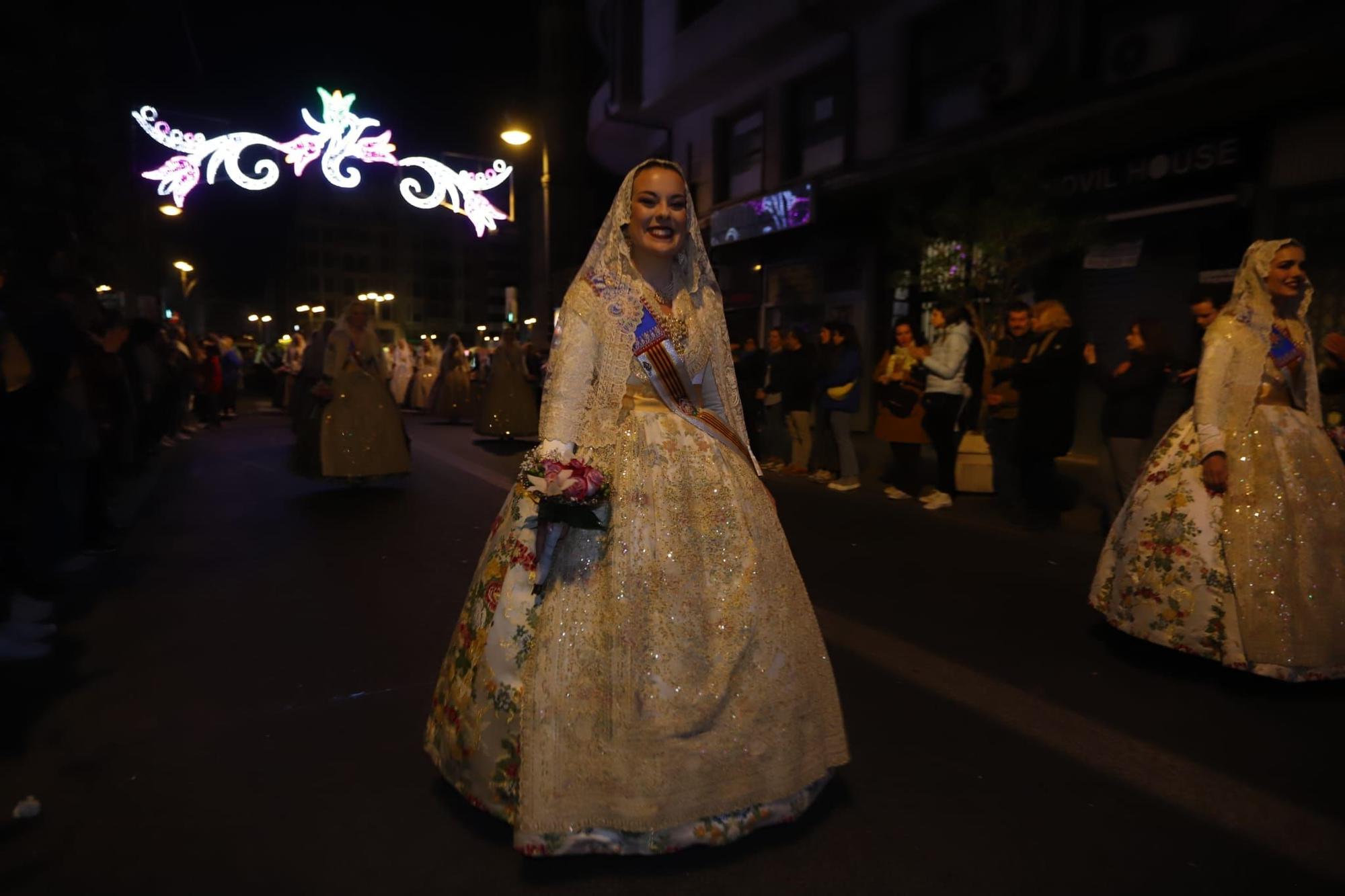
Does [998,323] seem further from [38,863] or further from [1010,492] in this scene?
[38,863]

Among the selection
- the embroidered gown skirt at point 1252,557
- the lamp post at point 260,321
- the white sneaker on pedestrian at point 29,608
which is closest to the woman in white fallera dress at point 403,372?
the white sneaker on pedestrian at point 29,608

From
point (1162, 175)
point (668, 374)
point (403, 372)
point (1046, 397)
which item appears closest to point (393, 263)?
point (403, 372)

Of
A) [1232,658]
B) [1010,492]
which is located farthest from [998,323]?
[1232,658]

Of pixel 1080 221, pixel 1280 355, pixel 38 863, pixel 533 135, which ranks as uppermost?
pixel 533 135

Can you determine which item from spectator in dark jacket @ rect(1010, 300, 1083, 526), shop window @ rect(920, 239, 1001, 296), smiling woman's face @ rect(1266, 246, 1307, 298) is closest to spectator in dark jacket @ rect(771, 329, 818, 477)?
shop window @ rect(920, 239, 1001, 296)

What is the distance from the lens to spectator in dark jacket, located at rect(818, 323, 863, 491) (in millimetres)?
9453

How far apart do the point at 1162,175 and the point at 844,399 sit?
5013mm

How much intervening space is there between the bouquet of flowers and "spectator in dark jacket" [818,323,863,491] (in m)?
7.28

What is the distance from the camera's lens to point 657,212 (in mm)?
2668

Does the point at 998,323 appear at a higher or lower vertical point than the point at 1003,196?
lower

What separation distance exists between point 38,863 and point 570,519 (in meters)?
1.82

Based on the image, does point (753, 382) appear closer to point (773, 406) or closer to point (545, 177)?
point (773, 406)

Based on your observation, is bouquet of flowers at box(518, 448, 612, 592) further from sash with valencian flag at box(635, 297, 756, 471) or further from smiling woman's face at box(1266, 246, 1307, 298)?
smiling woman's face at box(1266, 246, 1307, 298)

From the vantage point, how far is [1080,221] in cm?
1001
